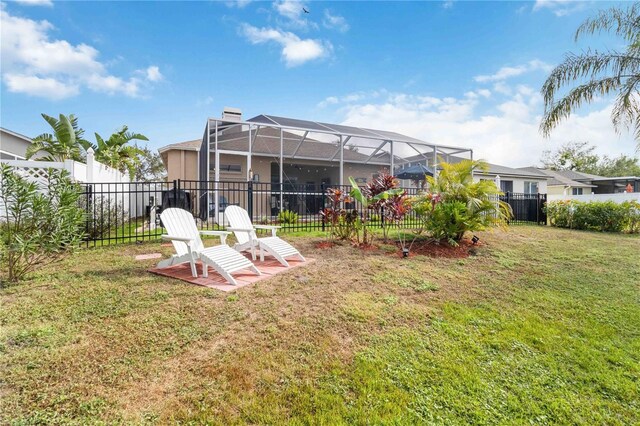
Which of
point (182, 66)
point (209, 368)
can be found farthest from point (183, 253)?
point (182, 66)

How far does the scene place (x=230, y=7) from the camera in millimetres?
8797

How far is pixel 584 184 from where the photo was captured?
2903cm

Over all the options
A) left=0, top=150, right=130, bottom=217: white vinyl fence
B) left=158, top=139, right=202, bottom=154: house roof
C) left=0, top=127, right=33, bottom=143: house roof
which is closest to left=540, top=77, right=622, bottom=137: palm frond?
left=0, top=150, right=130, bottom=217: white vinyl fence

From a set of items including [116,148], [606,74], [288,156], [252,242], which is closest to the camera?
[252,242]

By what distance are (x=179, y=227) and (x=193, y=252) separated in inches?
32.2

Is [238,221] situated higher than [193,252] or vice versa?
[238,221]

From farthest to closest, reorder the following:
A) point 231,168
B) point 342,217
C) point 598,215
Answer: point 231,168
point 598,215
point 342,217

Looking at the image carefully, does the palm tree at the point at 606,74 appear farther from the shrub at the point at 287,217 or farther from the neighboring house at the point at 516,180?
the neighboring house at the point at 516,180

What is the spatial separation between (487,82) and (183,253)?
1533 cm

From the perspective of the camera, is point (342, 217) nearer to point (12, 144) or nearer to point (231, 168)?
point (231, 168)

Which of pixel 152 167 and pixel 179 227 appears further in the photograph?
pixel 152 167

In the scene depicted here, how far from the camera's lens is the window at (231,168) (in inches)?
592

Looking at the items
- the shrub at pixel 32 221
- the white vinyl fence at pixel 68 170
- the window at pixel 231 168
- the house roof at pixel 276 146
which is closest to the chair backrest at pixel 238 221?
the shrub at pixel 32 221

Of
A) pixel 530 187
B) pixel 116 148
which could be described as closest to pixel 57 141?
pixel 116 148
